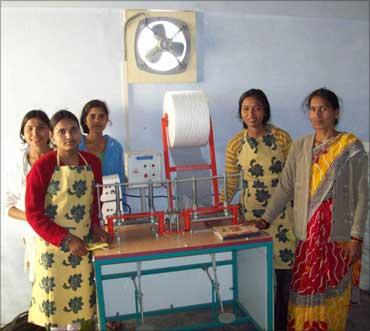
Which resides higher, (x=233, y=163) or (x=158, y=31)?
(x=158, y=31)

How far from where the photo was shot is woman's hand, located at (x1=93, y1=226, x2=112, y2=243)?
6.60 ft

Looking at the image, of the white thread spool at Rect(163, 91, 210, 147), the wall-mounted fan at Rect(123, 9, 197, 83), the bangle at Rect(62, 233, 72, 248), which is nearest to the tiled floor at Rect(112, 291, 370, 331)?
the bangle at Rect(62, 233, 72, 248)

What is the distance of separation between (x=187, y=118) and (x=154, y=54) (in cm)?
64

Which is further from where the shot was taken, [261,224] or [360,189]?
[261,224]

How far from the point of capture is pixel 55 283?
193 cm

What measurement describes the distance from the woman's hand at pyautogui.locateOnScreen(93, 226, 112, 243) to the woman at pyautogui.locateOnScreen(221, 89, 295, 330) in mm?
831

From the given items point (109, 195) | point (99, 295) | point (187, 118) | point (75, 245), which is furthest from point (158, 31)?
point (99, 295)

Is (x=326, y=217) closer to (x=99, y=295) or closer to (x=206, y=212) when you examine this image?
(x=206, y=212)

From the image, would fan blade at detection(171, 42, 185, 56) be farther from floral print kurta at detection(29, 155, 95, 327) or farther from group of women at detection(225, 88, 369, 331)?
floral print kurta at detection(29, 155, 95, 327)

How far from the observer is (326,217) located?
6.64 ft

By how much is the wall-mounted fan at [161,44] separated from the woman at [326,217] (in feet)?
3.82

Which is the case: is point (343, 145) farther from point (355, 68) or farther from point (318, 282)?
point (355, 68)

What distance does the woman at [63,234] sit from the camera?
1.90 m

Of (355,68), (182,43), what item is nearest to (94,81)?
(182,43)
